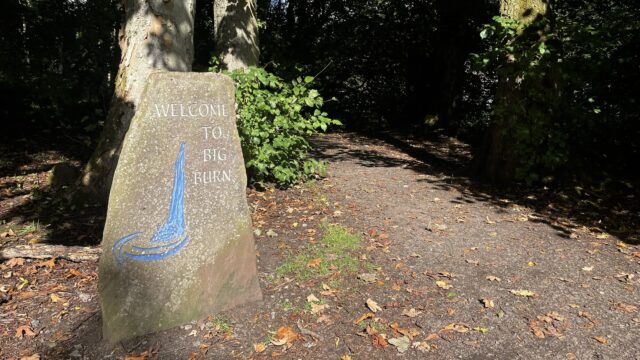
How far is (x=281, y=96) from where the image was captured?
6.10m

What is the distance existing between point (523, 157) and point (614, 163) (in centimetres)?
234

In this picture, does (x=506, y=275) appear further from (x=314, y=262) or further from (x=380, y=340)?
(x=314, y=262)

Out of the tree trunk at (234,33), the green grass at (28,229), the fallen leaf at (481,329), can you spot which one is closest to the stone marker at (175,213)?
the fallen leaf at (481,329)

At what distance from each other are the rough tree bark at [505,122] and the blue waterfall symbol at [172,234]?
5244mm

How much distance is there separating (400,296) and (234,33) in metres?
5.26

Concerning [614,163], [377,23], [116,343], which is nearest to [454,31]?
[377,23]

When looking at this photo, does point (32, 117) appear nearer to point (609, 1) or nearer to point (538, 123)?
point (538, 123)

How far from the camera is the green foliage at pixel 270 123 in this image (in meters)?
5.95

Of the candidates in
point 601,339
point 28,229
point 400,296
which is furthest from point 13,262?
point 601,339

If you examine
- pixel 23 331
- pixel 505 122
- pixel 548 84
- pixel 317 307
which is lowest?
pixel 23 331

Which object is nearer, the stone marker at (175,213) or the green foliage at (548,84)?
the stone marker at (175,213)

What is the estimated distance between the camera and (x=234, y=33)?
7.27 metres

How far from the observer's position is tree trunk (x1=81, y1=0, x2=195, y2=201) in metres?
5.33

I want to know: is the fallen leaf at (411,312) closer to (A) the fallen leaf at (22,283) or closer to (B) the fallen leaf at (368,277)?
(B) the fallen leaf at (368,277)
